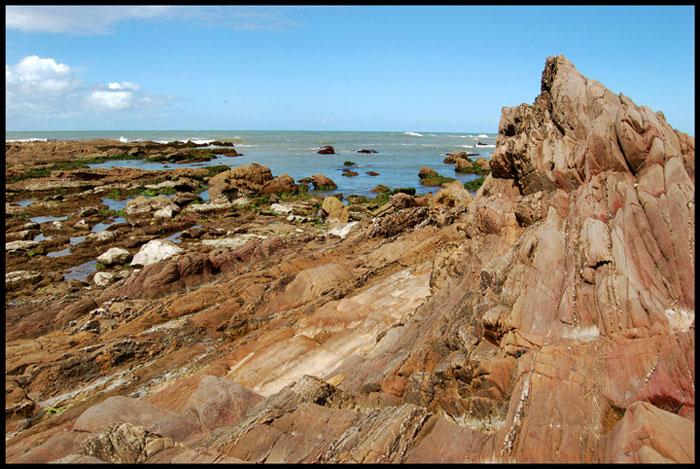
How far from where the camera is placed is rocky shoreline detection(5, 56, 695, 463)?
847 centimetres

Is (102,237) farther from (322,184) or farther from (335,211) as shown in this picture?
(322,184)

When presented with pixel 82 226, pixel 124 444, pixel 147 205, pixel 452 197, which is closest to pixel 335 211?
pixel 452 197

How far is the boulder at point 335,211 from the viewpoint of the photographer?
140 ft

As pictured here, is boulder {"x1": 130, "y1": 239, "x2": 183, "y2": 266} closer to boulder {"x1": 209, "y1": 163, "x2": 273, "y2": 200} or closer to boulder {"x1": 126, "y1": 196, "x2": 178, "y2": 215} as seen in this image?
boulder {"x1": 126, "y1": 196, "x2": 178, "y2": 215}

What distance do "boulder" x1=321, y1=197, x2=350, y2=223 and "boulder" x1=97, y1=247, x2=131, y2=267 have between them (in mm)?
17645

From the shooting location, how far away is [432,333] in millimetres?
12828

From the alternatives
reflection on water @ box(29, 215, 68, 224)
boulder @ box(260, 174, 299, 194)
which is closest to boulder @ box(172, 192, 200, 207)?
boulder @ box(260, 174, 299, 194)

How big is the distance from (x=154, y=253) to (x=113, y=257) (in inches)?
109

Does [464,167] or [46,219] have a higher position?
[464,167]

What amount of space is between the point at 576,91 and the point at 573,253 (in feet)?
21.4

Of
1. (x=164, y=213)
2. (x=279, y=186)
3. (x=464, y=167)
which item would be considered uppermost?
(x=464, y=167)

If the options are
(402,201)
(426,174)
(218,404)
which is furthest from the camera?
(426,174)

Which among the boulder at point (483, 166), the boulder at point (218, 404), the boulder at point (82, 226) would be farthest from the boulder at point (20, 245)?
the boulder at point (483, 166)

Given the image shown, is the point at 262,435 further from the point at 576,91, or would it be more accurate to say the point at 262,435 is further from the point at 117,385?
the point at 576,91
